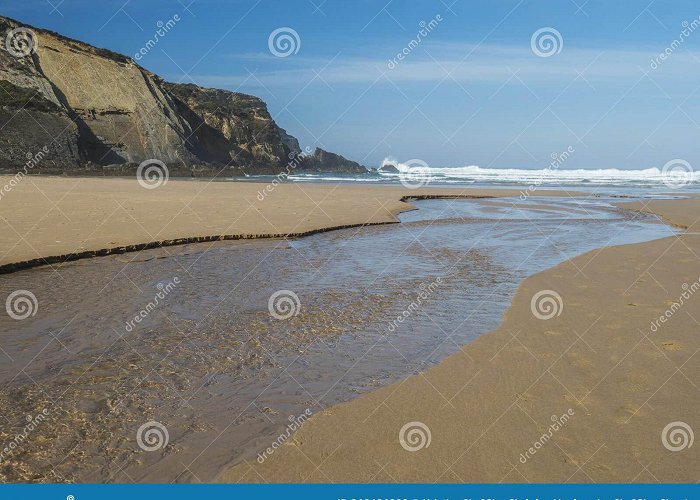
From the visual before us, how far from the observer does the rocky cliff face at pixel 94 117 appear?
143 feet

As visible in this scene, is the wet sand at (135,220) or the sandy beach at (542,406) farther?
the wet sand at (135,220)

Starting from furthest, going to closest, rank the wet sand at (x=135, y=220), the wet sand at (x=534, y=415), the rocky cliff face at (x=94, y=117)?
the rocky cliff face at (x=94, y=117) → the wet sand at (x=135, y=220) → the wet sand at (x=534, y=415)

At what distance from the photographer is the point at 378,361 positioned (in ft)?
17.6

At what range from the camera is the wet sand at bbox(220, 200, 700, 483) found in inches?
132

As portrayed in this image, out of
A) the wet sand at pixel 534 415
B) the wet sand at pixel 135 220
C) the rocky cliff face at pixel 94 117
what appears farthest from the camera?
the rocky cliff face at pixel 94 117

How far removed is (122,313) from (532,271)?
6.64 meters

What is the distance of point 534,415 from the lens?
406 cm

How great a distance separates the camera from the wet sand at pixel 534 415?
3342 millimetres

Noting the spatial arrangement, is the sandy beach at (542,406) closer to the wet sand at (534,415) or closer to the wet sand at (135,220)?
the wet sand at (534,415)

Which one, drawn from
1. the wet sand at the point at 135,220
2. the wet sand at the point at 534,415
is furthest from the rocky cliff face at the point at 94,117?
the wet sand at the point at 534,415

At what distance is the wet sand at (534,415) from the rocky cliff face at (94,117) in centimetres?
4105

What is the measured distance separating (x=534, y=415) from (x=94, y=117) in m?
54.9

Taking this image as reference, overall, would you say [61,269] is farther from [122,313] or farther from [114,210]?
[114,210]

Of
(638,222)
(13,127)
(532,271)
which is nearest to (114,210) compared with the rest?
(532,271)
